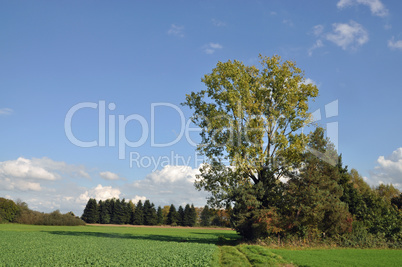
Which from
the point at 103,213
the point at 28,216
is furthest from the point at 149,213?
the point at 28,216

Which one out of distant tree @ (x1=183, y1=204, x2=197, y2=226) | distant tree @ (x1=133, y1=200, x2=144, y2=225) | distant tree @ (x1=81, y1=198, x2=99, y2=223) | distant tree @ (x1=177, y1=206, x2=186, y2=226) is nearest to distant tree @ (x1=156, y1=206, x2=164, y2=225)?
distant tree @ (x1=133, y1=200, x2=144, y2=225)

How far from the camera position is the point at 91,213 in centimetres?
12106

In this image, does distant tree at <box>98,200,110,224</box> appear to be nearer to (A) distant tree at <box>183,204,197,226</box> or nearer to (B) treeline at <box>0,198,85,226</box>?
(B) treeline at <box>0,198,85,226</box>

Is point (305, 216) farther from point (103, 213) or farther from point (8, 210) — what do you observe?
point (103, 213)

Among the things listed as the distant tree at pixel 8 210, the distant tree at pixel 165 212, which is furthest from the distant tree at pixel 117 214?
the distant tree at pixel 8 210

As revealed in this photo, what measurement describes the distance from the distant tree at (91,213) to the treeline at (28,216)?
25.0 meters

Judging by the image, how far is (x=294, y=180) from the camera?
33.2 meters

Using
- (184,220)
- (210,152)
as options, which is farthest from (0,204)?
(210,152)

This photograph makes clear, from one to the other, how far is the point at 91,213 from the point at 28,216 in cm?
2867

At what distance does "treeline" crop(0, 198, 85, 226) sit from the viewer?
9256 cm

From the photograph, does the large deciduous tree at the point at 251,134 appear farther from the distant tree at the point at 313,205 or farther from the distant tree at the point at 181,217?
the distant tree at the point at 181,217

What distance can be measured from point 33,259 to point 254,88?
25.1m

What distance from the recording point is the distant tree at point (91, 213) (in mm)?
120875

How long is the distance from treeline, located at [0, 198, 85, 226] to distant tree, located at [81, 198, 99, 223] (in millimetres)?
25002
